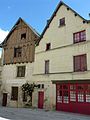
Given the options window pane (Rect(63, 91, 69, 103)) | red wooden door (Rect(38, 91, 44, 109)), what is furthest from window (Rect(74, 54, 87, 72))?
red wooden door (Rect(38, 91, 44, 109))

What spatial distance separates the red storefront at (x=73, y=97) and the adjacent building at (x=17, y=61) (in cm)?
601

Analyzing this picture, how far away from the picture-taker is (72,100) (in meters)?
21.9

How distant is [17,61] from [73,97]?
11.2 m

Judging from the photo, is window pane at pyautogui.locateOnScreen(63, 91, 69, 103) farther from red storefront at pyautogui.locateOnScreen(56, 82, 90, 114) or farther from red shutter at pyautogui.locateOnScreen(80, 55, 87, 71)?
red shutter at pyautogui.locateOnScreen(80, 55, 87, 71)

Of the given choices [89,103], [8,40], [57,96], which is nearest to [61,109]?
[57,96]

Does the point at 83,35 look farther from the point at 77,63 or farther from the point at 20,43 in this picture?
the point at 20,43

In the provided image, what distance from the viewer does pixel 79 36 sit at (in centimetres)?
2245

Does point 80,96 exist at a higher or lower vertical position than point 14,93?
higher

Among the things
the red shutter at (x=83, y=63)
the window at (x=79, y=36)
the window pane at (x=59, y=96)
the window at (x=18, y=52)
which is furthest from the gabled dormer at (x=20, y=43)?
the red shutter at (x=83, y=63)

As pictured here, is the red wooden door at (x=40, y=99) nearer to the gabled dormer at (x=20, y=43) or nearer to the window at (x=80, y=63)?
the gabled dormer at (x=20, y=43)

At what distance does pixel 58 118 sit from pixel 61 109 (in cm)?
510

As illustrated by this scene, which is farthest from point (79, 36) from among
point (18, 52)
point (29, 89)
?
point (18, 52)

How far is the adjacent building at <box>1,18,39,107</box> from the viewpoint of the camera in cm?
2820

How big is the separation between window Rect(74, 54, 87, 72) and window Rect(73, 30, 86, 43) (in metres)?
1.83
